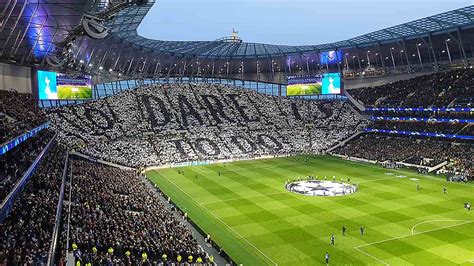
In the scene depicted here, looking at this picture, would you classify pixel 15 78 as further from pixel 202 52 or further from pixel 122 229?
pixel 202 52

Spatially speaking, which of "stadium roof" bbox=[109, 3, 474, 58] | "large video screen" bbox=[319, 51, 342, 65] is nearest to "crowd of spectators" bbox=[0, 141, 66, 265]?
"stadium roof" bbox=[109, 3, 474, 58]

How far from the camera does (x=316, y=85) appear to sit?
90.1 metres

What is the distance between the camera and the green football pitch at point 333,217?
26812 millimetres

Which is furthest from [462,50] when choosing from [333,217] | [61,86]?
[61,86]

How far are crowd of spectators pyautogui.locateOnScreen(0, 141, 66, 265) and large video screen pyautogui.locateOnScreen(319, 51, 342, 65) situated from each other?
73.8 meters

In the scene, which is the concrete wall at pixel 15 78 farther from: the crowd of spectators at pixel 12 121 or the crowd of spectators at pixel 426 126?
the crowd of spectators at pixel 426 126

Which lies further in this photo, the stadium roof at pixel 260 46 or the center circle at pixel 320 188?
the stadium roof at pixel 260 46

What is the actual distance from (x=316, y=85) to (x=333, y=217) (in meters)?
58.8

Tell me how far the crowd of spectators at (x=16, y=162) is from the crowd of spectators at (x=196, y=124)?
77.2 feet

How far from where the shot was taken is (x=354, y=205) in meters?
38.7

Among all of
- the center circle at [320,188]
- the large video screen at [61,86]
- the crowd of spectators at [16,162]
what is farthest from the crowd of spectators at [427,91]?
the crowd of spectators at [16,162]

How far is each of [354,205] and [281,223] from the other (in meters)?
9.33

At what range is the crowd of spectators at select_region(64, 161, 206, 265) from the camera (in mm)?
23250

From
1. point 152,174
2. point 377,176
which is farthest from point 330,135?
point 152,174
